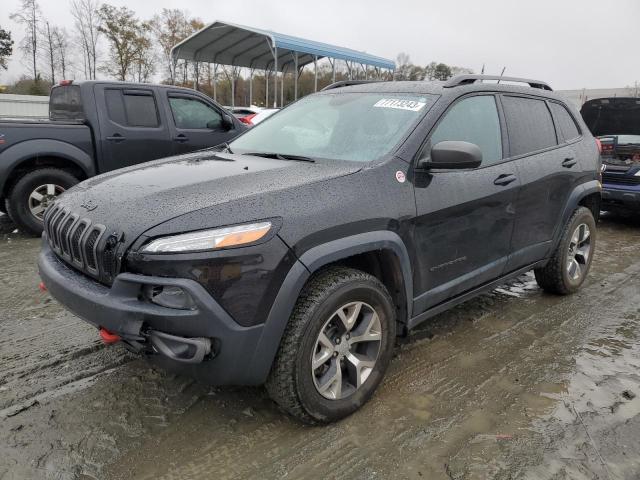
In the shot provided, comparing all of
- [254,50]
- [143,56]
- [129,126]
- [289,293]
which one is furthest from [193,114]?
[143,56]

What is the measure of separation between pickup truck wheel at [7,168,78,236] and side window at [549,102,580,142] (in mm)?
5399

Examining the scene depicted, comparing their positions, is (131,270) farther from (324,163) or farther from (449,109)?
(449,109)

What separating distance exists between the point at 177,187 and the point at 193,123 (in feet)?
16.0

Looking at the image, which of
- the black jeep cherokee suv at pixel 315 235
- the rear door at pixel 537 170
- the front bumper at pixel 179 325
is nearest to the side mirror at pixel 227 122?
the black jeep cherokee suv at pixel 315 235

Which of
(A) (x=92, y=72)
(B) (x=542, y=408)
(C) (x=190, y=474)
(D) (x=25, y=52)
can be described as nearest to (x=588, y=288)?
(B) (x=542, y=408)

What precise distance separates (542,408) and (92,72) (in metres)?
39.3

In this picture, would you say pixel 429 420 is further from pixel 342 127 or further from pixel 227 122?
pixel 227 122

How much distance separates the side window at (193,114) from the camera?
682 cm

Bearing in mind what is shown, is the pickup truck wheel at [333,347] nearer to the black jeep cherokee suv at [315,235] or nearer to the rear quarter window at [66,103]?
the black jeep cherokee suv at [315,235]

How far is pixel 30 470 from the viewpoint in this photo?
7.07ft

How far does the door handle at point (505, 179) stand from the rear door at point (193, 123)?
471cm

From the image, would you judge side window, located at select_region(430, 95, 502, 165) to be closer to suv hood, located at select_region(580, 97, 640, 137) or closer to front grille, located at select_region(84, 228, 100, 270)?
front grille, located at select_region(84, 228, 100, 270)

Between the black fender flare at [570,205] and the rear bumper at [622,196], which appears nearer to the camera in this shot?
the black fender flare at [570,205]

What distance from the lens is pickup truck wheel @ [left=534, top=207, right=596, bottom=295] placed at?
163 inches
